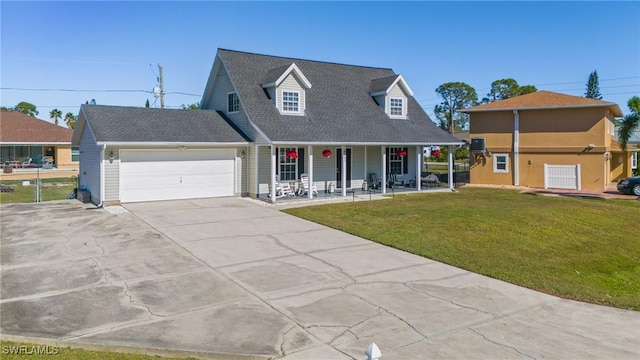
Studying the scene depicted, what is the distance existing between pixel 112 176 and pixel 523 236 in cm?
1458

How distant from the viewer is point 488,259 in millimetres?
10375

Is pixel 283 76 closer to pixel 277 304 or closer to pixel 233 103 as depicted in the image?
pixel 233 103

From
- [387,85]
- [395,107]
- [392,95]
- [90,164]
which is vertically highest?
[387,85]

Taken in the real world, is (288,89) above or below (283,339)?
above

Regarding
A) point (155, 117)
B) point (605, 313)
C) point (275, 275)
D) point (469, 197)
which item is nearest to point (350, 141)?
point (469, 197)

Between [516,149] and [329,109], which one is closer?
[329,109]

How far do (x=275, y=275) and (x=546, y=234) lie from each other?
8.89m

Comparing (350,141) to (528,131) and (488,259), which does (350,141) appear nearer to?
(488,259)

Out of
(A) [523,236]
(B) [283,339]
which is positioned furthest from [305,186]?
(B) [283,339]

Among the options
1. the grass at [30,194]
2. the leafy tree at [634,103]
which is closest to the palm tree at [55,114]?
the grass at [30,194]

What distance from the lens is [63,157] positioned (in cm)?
3869

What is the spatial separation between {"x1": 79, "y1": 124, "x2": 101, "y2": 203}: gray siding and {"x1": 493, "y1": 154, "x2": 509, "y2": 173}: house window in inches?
897

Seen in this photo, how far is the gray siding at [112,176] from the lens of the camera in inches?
670

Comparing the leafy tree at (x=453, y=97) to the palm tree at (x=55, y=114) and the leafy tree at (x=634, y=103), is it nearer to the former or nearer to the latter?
the leafy tree at (x=634, y=103)
